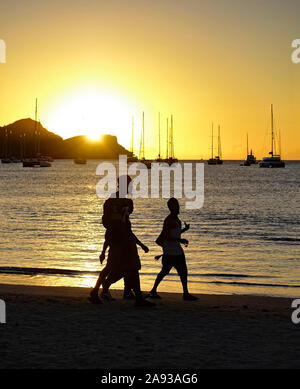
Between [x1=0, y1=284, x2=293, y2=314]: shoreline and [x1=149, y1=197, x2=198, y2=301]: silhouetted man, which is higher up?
[x1=149, y1=197, x2=198, y2=301]: silhouetted man

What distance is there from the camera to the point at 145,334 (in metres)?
8.62

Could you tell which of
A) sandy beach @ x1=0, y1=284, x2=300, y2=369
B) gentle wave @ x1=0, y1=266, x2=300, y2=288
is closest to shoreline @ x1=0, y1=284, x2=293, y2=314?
sandy beach @ x1=0, y1=284, x2=300, y2=369

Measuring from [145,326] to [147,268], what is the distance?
351 inches

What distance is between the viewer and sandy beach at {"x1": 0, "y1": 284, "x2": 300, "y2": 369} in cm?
729

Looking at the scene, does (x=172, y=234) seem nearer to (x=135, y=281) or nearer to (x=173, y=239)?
(x=173, y=239)

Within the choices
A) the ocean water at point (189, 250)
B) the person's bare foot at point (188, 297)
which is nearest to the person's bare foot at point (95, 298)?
the person's bare foot at point (188, 297)

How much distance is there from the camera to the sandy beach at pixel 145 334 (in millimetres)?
7285

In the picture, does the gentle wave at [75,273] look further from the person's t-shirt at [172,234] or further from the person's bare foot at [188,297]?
the person's t-shirt at [172,234]

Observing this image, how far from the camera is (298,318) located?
10055 mm

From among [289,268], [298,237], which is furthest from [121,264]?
[298,237]

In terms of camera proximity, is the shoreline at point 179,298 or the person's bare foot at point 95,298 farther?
the shoreline at point 179,298

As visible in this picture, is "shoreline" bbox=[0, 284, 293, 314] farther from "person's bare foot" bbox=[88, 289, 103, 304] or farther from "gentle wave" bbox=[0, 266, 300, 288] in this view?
"gentle wave" bbox=[0, 266, 300, 288]

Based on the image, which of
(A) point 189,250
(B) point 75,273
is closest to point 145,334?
(B) point 75,273
